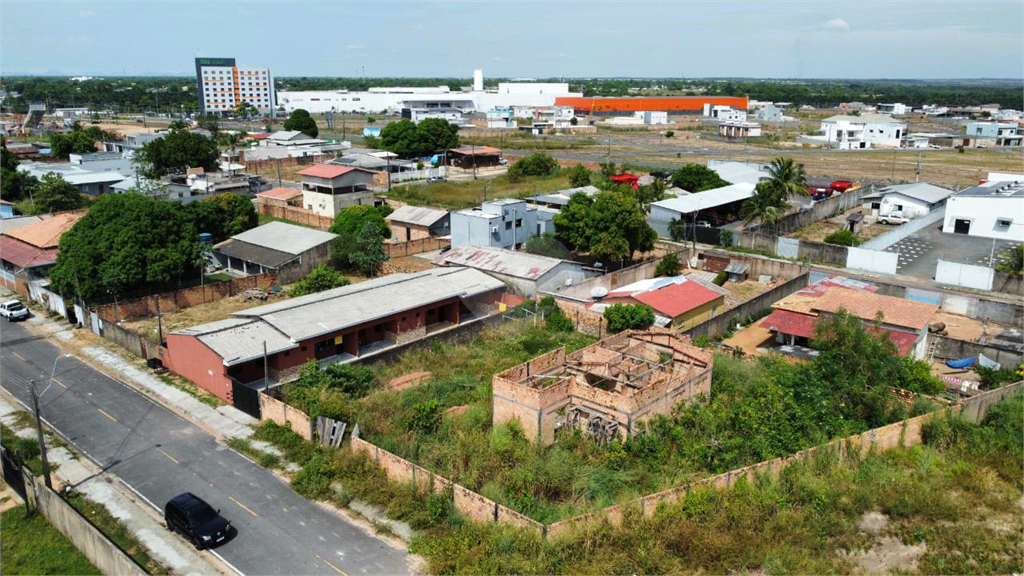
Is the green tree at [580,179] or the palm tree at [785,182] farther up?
the palm tree at [785,182]

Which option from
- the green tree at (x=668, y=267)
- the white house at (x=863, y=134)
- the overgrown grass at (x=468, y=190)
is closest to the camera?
the green tree at (x=668, y=267)

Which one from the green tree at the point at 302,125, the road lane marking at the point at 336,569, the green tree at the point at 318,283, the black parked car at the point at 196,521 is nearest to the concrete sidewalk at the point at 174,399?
the black parked car at the point at 196,521

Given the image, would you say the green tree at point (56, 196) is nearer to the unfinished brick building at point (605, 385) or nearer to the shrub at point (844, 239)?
the unfinished brick building at point (605, 385)

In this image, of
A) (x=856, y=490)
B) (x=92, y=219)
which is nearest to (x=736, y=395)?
(x=856, y=490)

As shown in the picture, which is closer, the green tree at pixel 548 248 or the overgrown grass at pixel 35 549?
the overgrown grass at pixel 35 549

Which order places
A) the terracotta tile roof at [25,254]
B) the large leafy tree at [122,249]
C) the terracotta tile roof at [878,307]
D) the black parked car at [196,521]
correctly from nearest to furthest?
the black parked car at [196,521]
the terracotta tile roof at [878,307]
the large leafy tree at [122,249]
the terracotta tile roof at [25,254]

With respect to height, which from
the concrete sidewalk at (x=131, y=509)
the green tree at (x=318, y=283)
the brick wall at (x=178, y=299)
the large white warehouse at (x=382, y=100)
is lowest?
the concrete sidewalk at (x=131, y=509)

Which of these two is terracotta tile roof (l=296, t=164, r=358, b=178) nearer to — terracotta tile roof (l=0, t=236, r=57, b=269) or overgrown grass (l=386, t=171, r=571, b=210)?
overgrown grass (l=386, t=171, r=571, b=210)
